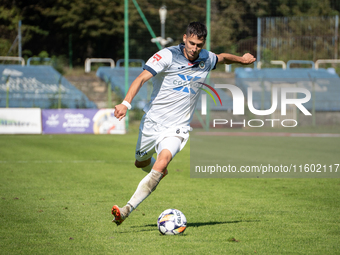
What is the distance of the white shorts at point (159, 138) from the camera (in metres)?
5.94

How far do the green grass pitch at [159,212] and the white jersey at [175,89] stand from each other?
1.29 m

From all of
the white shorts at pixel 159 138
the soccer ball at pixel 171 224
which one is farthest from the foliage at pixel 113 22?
the soccer ball at pixel 171 224

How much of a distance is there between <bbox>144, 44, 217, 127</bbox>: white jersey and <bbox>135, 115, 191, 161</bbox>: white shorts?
0.24ft

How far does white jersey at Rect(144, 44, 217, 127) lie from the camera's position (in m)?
6.09

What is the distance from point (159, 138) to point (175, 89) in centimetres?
62

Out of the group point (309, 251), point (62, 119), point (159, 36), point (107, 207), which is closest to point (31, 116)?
point (62, 119)

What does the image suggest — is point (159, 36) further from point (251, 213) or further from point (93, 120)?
point (251, 213)

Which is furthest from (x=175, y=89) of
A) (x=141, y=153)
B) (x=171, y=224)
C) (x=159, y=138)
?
(x=171, y=224)

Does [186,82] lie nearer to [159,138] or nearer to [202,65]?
[202,65]

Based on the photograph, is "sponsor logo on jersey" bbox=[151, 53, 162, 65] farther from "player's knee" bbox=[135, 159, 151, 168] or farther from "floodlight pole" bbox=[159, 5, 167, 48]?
"floodlight pole" bbox=[159, 5, 167, 48]

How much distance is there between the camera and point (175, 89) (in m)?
6.16

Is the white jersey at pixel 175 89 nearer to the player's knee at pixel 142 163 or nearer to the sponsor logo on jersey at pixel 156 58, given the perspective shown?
the sponsor logo on jersey at pixel 156 58

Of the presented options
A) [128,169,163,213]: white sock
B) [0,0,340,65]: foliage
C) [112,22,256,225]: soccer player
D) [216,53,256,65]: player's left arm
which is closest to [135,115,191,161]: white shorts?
[112,22,256,225]: soccer player

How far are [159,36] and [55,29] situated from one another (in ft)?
52.6
